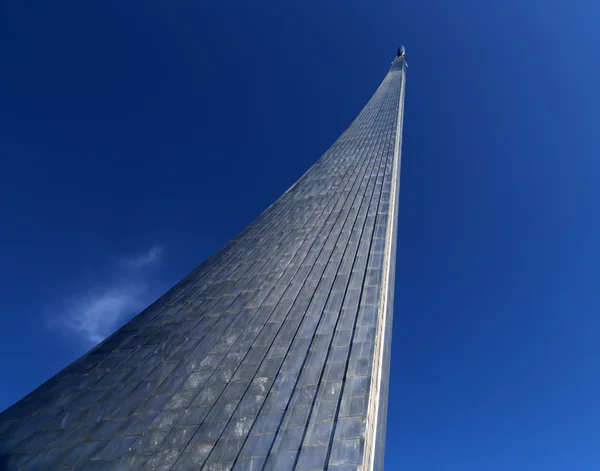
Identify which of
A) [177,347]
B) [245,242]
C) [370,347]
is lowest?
[370,347]

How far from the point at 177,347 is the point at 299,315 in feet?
9.01

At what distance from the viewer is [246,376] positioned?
761 centimetres

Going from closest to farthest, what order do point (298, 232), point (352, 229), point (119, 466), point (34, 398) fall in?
point (119, 466)
point (34, 398)
point (352, 229)
point (298, 232)

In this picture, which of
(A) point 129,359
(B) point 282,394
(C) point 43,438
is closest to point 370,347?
(B) point 282,394

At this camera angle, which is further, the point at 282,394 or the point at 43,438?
the point at 43,438

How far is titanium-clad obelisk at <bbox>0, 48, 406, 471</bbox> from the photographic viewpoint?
6086 millimetres

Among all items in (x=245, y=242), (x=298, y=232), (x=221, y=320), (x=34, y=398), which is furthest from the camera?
(x=245, y=242)

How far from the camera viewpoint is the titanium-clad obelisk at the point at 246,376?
609 cm

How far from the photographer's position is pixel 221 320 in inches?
388

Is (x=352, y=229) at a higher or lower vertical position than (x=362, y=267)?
higher

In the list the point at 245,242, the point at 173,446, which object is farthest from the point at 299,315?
the point at 245,242

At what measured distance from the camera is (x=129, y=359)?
30.2ft

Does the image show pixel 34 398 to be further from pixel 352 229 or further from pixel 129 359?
pixel 352 229

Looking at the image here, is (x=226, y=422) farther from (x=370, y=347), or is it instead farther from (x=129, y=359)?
(x=129, y=359)
